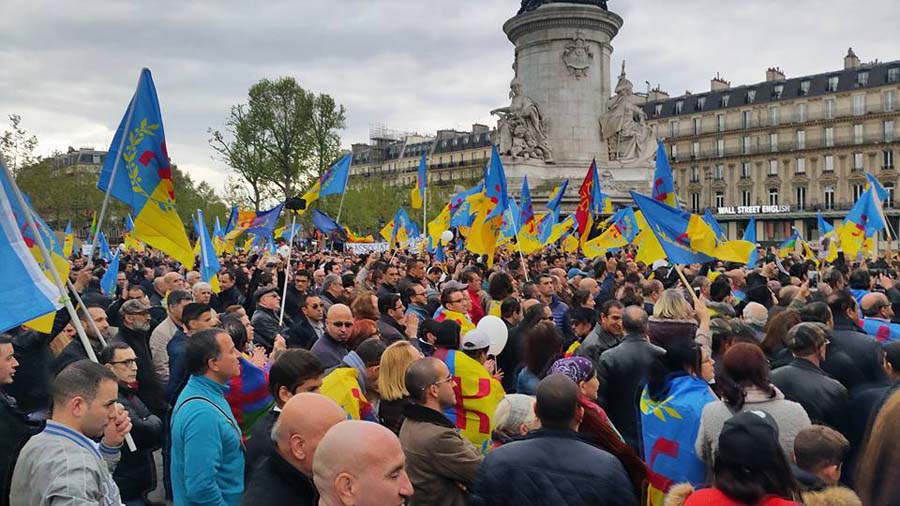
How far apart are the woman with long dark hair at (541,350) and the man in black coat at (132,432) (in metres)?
2.44

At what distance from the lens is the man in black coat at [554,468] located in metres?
3.38

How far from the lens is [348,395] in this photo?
4.71 m

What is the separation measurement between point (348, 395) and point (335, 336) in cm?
156

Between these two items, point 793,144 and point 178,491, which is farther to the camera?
point 793,144

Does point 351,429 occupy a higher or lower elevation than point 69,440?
higher

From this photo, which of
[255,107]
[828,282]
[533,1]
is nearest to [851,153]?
[533,1]

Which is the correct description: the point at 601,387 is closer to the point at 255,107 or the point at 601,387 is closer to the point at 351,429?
the point at 351,429

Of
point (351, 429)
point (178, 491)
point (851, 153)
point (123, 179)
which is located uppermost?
point (851, 153)

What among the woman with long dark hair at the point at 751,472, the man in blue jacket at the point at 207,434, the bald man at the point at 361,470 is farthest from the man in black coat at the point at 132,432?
the woman with long dark hair at the point at 751,472

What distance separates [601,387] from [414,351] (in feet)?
5.16

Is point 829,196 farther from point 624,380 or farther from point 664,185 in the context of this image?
point 624,380

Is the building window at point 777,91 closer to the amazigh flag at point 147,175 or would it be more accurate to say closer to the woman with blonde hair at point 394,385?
the amazigh flag at point 147,175

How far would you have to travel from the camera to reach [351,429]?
2.58m

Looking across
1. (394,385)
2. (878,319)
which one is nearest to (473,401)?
(394,385)
